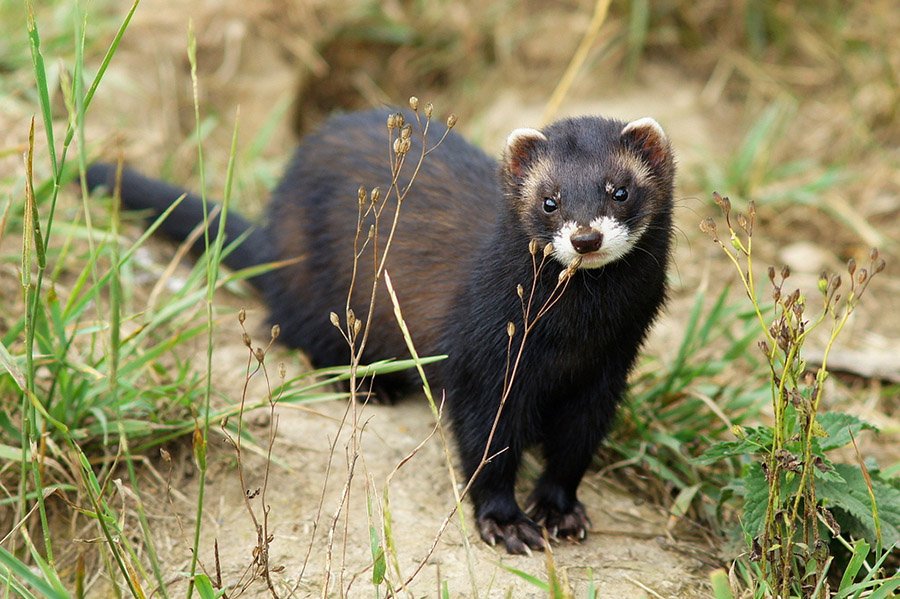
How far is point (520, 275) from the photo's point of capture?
3.29 metres

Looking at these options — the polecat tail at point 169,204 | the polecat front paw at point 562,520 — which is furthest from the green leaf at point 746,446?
the polecat tail at point 169,204

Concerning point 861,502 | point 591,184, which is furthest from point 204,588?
point 861,502

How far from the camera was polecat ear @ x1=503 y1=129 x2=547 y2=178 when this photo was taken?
129 inches

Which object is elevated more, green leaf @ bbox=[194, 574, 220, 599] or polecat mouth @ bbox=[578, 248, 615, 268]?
polecat mouth @ bbox=[578, 248, 615, 268]

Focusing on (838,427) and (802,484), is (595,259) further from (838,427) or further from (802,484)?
(838,427)

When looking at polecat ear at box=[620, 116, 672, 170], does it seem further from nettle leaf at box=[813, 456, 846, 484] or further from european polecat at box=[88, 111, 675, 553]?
nettle leaf at box=[813, 456, 846, 484]

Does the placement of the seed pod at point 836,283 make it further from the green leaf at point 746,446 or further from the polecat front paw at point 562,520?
the polecat front paw at point 562,520

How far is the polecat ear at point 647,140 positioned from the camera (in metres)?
3.23

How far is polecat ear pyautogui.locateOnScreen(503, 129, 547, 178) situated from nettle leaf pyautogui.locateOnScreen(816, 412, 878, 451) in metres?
1.18

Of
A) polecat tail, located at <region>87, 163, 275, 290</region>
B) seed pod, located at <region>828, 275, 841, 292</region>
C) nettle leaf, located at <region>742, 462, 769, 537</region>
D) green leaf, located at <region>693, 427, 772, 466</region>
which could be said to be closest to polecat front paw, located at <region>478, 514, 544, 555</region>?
green leaf, located at <region>693, 427, 772, 466</region>

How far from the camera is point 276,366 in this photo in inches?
175

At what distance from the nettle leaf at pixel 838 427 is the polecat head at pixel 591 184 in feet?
2.55

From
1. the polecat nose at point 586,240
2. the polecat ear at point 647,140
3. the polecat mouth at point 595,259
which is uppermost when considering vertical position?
the polecat ear at point 647,140

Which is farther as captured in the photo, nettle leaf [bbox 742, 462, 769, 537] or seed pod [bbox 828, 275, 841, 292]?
nettle leaf [bbox 742, 462, 769, 537]
